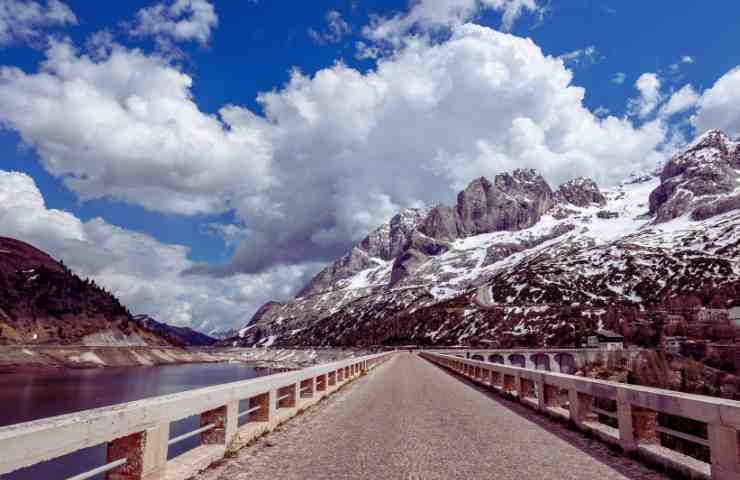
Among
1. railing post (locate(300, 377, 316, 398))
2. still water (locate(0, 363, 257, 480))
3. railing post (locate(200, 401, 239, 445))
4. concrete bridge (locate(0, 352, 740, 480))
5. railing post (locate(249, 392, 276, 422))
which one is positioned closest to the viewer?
concrete bridge (locate(0, 352, 740, 480))

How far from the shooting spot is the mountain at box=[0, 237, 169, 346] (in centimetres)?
15500

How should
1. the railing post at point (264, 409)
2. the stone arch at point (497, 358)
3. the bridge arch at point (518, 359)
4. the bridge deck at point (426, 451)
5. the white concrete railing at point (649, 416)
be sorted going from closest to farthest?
the white concrete railing at point (649, 416), the bridge deck at point (426, 451), the railing post at point (264, 409), the bridge arch at point (518, 359), the stone arch at point (497, 358)

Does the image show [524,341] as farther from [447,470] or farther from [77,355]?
[447,470]

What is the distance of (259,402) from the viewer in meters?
13.5

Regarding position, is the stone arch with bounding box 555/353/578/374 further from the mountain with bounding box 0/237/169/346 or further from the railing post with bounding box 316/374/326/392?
the railing post with bounding box 316/374/326/392

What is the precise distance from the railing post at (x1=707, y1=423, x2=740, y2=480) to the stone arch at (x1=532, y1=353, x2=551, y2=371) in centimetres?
14998

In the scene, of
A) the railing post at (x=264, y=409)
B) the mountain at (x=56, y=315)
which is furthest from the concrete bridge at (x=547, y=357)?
the railing post at (x=264, y=409)

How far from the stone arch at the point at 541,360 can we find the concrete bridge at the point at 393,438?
14030 cm

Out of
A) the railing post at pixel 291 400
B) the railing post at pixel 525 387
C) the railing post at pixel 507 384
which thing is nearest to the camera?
the railing post at pixel 291 400

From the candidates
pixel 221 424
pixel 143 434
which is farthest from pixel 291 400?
pixel 143 434

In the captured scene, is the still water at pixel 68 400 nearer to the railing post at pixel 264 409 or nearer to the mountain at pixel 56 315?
the railing post at pixel 264 409

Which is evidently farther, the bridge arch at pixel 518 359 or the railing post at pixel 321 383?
the bridge arch at pixel 518 359

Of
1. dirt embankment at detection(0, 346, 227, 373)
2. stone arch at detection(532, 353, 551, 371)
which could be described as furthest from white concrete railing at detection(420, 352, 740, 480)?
stone arch at detection(532, 353, 551, 371)

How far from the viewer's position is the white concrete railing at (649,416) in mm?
6918
